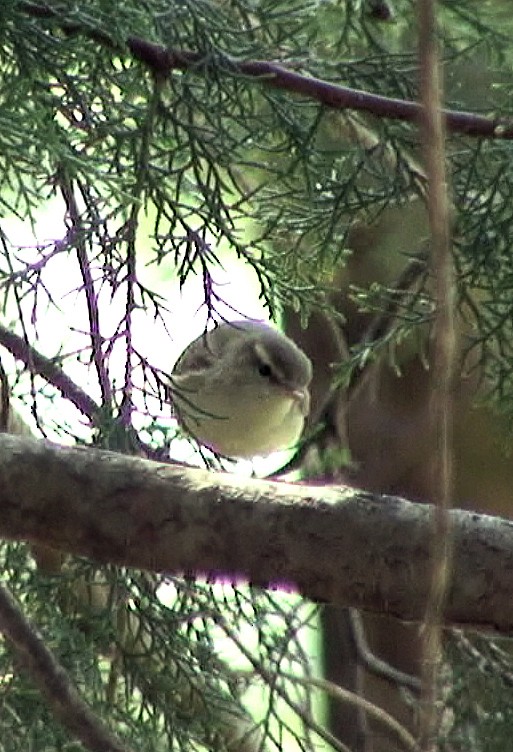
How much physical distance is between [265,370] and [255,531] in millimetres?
816

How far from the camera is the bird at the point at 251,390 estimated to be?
1451 mm

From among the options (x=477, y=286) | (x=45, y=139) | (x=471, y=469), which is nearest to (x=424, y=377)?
(x=471, y=469)

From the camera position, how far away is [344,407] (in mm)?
1437

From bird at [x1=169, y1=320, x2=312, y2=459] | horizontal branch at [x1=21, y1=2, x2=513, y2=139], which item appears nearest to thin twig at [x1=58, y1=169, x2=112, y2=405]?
horizontal branch at [x1=21, y1=2, x2=513, y2=139]

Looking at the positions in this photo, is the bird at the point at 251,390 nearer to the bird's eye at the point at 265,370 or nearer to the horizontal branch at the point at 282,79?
the bird's eye at the point at 265,370

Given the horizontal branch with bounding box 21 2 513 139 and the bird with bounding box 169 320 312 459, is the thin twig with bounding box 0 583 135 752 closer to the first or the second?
the horizontal branch with bounding box 21 2 513 139

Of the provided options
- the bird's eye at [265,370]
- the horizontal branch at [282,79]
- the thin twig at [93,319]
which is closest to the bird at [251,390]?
the bird's eye at [265,370]

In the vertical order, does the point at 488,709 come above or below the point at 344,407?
below

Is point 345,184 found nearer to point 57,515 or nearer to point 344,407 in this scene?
point 57,515

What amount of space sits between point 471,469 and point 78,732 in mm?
1090

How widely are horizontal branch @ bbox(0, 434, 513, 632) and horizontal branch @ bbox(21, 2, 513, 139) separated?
0.24 meters

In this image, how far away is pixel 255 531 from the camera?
70cm

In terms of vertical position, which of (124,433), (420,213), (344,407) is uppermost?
(420,213)

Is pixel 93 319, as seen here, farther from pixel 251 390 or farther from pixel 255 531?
pixel 251 390
